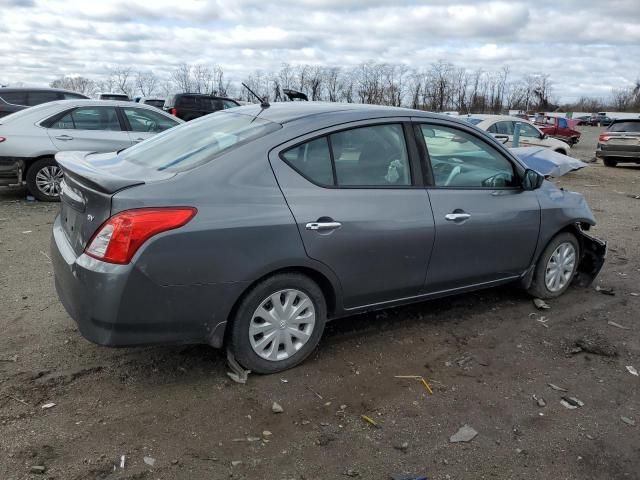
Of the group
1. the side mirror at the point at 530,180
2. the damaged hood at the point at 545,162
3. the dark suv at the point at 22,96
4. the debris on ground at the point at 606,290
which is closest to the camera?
the side mirror at the point at 530,180

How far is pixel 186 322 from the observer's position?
A: 10.2 ft

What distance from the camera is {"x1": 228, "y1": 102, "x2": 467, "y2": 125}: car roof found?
12.1 ft

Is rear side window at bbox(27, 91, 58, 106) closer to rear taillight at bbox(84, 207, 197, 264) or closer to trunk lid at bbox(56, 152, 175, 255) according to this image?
trunk lid at bbox(56, 152, 175, 255)

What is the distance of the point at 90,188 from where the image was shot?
306 cm

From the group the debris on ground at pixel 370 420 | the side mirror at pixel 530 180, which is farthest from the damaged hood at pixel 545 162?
the debris on ground at pixel 370 420

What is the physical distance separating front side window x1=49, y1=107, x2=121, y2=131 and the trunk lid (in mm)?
5508

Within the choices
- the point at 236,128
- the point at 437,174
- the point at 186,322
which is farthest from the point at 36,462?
the point at 437,174

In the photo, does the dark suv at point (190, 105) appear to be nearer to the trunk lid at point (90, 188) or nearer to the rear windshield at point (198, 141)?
the rear windshield at point (198, 141)

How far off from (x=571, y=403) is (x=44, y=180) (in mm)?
8017

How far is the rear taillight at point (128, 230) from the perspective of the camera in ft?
9.38

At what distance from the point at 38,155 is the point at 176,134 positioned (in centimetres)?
538

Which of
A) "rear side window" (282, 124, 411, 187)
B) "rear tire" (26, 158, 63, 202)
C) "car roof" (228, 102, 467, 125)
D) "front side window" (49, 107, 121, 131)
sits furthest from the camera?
"front side window" (49, 107, 121, 131)

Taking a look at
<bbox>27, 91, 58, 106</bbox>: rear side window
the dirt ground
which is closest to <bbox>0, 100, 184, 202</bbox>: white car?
<bbox>27, 91, 58, 106</bbox>: rear side window

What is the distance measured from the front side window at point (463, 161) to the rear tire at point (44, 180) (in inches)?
259
